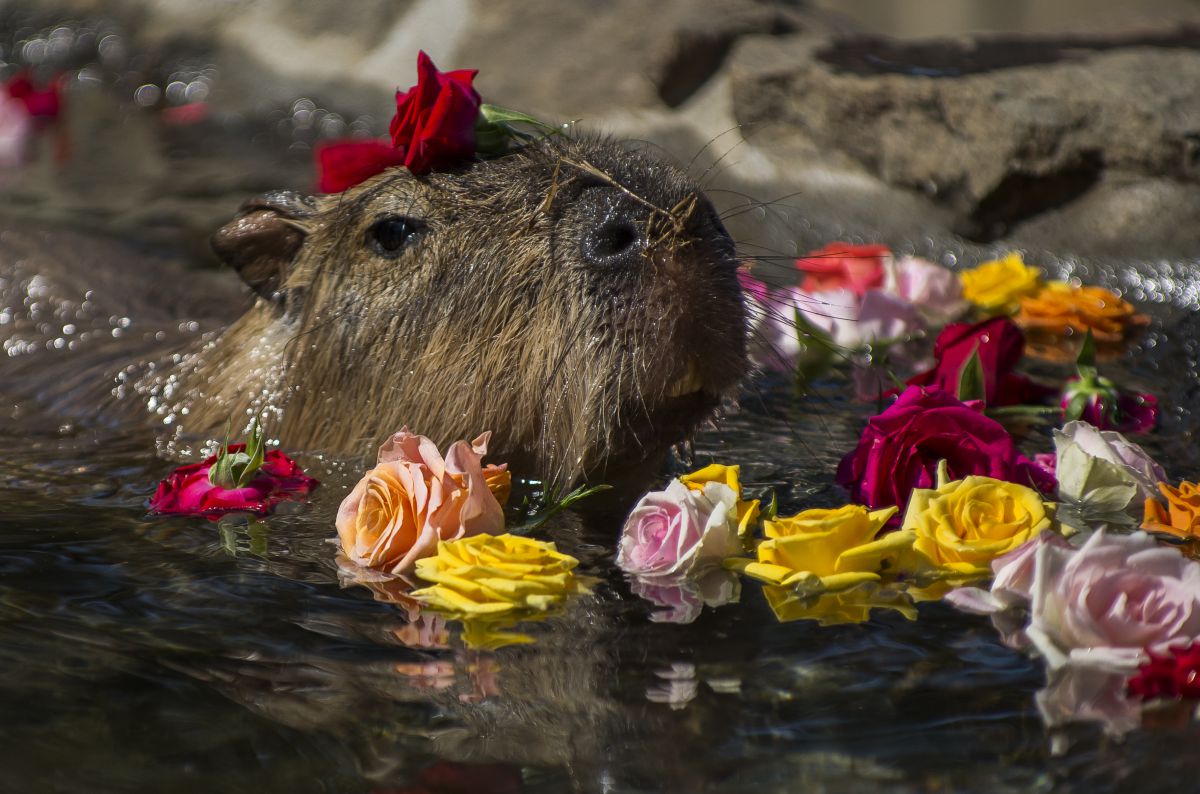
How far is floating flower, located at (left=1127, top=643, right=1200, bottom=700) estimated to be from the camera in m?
2.08

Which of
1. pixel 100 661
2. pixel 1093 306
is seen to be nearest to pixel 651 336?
pixel 100 661

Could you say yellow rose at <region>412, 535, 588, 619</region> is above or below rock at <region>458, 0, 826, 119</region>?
below

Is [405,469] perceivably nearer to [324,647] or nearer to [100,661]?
[324,647]

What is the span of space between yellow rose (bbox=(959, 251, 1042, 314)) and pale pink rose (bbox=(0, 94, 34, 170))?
496 centimetres

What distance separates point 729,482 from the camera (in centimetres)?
292

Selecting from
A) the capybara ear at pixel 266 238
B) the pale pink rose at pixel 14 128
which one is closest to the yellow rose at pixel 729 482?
the capybara ear at pixel 266 238

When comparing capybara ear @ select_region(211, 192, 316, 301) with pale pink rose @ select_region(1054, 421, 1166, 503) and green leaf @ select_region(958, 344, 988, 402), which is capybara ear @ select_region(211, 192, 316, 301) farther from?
pale pink rose @ select_region(1054, 421, 1166, 503)

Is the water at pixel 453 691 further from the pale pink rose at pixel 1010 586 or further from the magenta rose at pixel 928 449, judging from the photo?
the magenta rose at pixel 928 449

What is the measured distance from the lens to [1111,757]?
1.94m

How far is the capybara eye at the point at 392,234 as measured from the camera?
3361 millimetres

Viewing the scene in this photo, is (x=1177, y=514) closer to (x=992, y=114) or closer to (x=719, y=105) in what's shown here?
(x=992, y=114)

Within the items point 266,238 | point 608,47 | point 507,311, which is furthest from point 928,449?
point 608,47

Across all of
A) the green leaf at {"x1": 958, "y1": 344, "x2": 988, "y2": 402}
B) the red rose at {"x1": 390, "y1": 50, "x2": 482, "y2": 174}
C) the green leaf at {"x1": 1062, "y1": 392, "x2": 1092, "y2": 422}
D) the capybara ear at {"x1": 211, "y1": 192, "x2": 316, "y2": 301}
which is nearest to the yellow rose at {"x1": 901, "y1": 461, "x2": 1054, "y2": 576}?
the green leaf at {"x1": 958, "y1": 344, "x2": 988, "y2": 402}

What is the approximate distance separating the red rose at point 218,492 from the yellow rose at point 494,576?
1.98 ft
